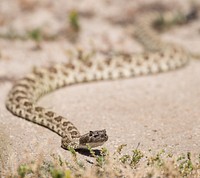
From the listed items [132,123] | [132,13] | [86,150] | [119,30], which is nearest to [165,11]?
[132,13]

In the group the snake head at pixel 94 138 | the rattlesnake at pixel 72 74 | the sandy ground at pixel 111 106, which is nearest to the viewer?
the snake head at pixel 94 138

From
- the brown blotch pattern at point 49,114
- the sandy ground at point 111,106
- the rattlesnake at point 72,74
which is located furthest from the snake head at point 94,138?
the brown blotch pattern at point 49,114

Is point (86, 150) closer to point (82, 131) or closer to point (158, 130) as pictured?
point (82, 131)

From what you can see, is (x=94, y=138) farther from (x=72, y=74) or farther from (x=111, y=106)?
(x=72, y=74)

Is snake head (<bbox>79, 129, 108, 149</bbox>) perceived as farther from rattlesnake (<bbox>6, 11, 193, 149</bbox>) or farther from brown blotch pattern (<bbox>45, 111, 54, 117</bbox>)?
brown blotch pattern (<bbox>45, 111, 54, 117</bbox>)

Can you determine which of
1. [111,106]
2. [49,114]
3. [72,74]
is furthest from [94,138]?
[72,74]

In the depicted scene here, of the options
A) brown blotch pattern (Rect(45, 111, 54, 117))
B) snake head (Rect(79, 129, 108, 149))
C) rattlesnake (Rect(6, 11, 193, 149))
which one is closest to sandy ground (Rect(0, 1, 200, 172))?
rattlesnake (Rect(6, 11, 193, 149))

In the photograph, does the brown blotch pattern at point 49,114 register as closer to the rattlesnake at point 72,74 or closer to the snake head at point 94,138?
the rattlesnake at point 72,74
